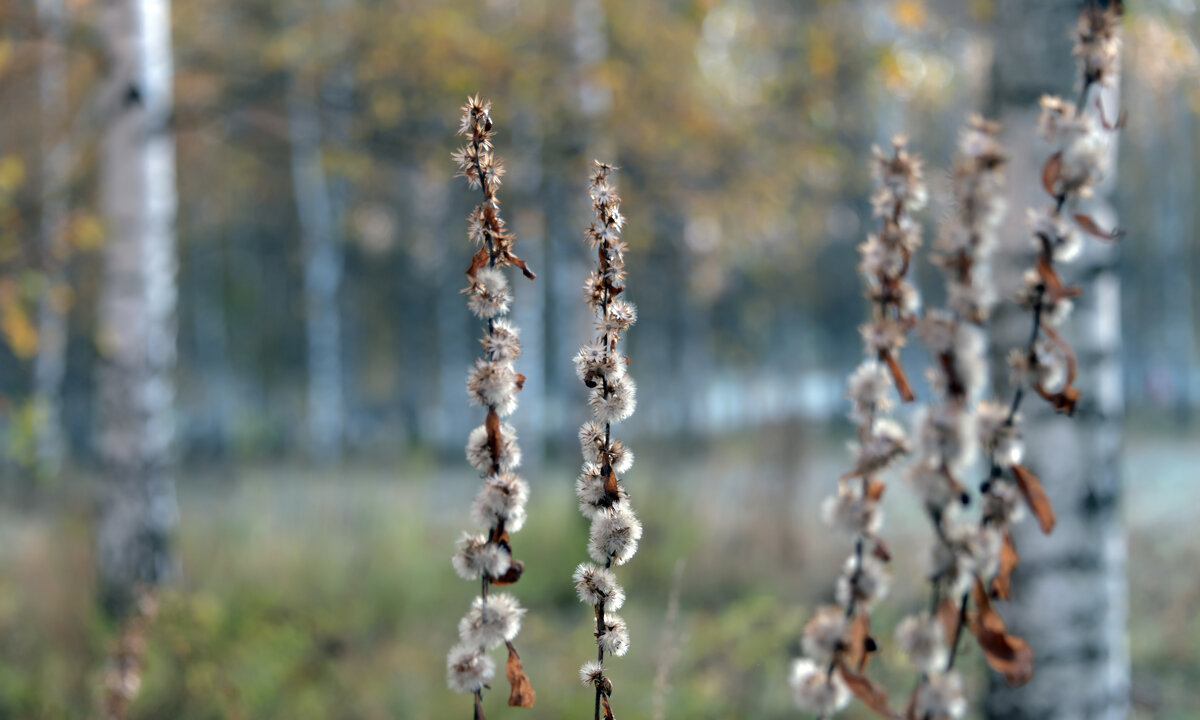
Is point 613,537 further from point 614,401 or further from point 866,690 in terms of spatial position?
point 866,690

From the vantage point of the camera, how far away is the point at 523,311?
42.1 feet

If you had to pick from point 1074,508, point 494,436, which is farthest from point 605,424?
point 1074,508

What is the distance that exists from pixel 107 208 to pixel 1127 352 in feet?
91.0

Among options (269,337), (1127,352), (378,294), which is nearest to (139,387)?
(378,294)

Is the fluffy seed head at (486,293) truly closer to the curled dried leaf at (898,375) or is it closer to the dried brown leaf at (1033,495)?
the curled dried leaf at (898,375)

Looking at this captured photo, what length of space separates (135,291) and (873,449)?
4847mm

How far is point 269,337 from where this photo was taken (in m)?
25.8

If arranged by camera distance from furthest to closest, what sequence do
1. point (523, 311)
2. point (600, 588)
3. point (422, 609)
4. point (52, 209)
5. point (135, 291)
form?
point (523, 311), point (52, 209), point (422, 609), point (135, 291), point (600, 588)

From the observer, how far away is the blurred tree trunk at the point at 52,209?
6.11 meters

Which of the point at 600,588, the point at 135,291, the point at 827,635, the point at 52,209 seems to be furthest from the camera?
the point at 52,209

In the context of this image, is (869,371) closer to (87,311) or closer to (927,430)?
(927,430)

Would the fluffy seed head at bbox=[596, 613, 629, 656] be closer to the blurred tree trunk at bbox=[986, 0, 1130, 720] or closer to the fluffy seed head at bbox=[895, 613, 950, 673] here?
the fluffy seed head at bbox=[895, 613, 950, 673]

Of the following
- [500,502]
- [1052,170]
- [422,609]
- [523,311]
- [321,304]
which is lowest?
[422,609]

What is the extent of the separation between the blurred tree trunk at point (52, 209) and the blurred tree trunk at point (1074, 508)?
4985 mm
